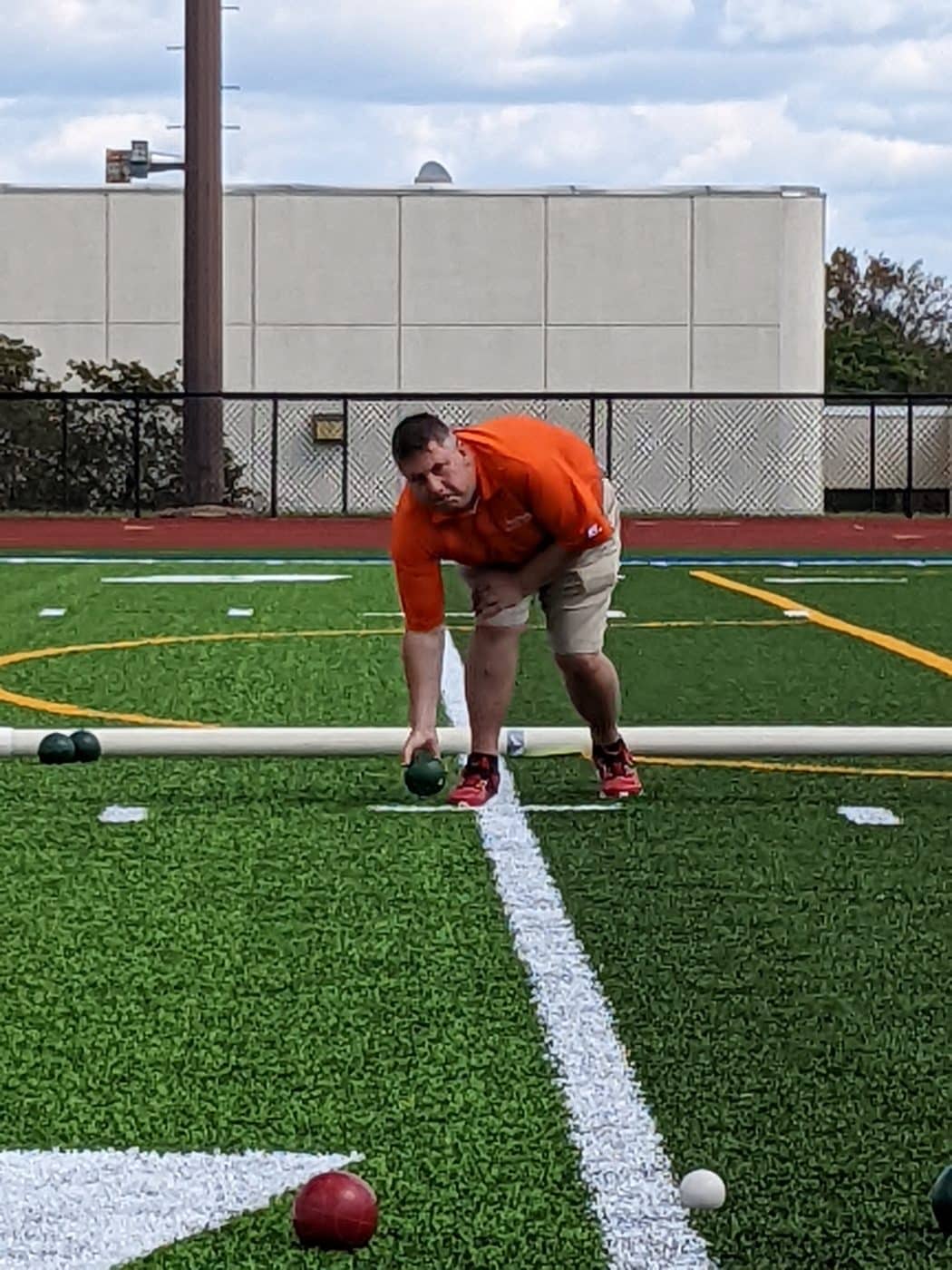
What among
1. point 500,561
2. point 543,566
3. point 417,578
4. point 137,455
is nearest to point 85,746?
point 417,578

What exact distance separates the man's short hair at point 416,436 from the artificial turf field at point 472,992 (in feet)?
3.47

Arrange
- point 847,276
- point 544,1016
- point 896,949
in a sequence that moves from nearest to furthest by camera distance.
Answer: point 544,1016 → point 896,949 → point 847,276

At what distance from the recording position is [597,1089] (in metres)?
4.27

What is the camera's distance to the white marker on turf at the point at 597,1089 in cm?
351

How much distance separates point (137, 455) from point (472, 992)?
24491 millimetres

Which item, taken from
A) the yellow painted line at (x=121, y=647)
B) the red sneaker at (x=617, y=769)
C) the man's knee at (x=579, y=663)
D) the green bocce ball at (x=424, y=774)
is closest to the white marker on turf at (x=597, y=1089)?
the green bocce ball at (x=424, y=774)

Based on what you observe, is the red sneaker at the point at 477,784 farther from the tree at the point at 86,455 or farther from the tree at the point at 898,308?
the tree at the point at 898,308

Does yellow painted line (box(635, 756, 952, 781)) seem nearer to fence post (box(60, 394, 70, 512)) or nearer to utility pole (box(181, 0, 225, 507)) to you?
fence post (box(60, 394, 70, 512))

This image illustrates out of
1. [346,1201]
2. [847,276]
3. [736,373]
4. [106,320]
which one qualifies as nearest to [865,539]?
[736,373]

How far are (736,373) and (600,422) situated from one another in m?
3.77

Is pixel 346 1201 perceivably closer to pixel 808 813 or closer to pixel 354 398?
pixel 808 813

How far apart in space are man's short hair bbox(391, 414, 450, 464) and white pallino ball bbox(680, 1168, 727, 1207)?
3407mm

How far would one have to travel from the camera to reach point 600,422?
3831cm

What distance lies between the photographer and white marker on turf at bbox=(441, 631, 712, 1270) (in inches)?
138
